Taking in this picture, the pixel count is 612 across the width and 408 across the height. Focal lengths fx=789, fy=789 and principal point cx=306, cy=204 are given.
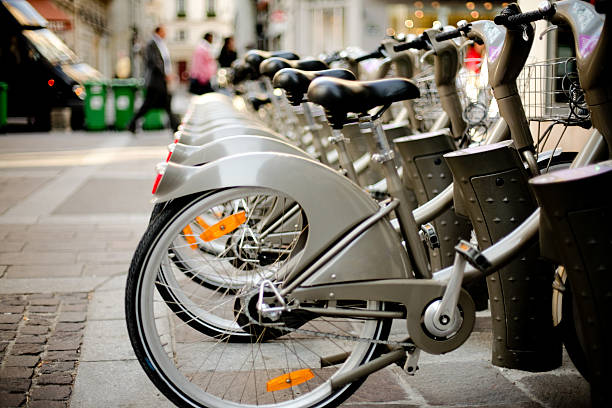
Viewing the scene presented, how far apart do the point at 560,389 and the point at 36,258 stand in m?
3.52

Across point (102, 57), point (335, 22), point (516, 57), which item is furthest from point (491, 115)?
point (102, 57)

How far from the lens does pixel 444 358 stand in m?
3.40

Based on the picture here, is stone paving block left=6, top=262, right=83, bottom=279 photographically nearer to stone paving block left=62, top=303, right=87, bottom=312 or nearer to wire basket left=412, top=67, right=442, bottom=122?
stone paving block left=62, top=303, right=87, bottom=312

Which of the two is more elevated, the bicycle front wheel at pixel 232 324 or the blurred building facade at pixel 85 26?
the blurred building facade at pixel 85 26

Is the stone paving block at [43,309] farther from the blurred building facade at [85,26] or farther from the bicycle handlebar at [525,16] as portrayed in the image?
the blurred building facade at [85,26]

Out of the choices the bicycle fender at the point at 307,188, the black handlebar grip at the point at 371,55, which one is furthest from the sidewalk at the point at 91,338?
the black handlebar grip at the point at 371,55

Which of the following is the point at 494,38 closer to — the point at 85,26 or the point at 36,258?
the point at 36,258

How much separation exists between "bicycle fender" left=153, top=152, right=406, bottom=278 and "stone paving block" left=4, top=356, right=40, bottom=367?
3.85 ft

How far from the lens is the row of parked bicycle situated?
7.46ft

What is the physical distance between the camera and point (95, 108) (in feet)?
57.2

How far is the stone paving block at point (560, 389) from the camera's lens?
2863 millimetres

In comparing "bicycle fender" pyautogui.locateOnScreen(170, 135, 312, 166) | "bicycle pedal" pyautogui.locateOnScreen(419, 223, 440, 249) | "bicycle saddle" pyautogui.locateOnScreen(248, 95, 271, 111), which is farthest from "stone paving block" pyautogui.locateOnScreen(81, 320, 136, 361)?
"bicycle saddle" pyautogui.locateOnScreen(248, 95, 271, 111)

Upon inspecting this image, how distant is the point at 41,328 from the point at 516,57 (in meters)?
2.47

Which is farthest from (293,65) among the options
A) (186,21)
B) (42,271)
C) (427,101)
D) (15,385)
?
(186,21)
